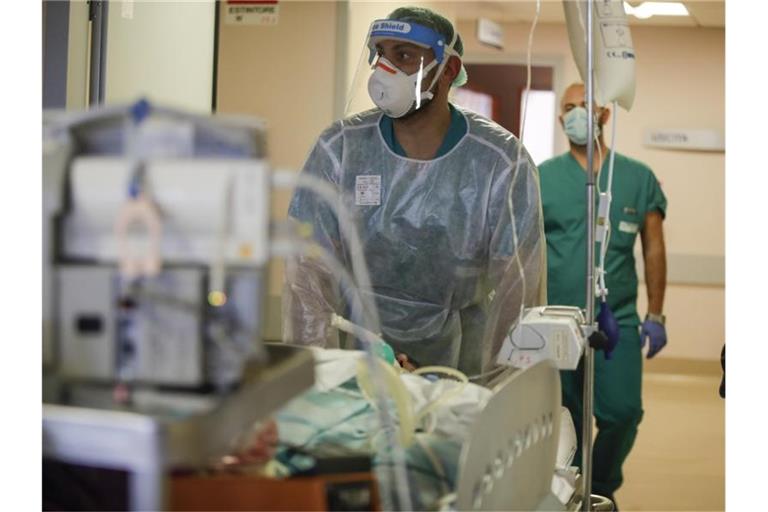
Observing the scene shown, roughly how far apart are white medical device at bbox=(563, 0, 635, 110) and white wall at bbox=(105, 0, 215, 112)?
2.33 ft

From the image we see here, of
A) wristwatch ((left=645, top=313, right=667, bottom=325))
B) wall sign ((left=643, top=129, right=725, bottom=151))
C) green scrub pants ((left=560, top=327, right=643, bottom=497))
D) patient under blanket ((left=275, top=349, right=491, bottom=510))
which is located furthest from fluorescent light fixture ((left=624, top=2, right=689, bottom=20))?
patient under blanket ((left=275, top=349, right=491, bottom=510))

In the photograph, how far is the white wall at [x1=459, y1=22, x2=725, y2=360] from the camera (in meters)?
6.44

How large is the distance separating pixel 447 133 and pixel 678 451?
287cm

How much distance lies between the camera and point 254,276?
94cm

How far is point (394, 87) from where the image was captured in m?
2.12

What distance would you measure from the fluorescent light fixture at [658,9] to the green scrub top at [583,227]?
2160 millimetres

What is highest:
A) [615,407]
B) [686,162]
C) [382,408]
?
[686,162]

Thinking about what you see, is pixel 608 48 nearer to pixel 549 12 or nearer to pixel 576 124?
pixel 576 124

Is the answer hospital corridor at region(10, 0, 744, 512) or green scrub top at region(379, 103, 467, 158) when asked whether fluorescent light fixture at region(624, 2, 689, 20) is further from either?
green scrub top at region(379, 103, 467, 158)

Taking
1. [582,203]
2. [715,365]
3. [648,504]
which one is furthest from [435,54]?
[715,365]

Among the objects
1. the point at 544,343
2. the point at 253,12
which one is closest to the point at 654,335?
the point at 544,343
